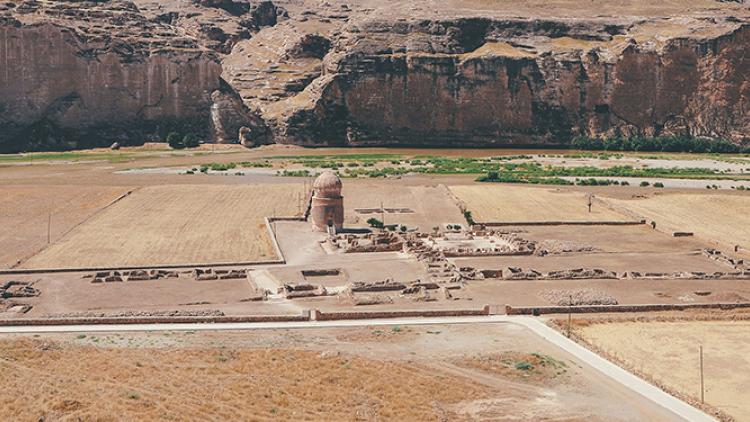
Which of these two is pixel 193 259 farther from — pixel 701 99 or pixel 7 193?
pixel 701 99

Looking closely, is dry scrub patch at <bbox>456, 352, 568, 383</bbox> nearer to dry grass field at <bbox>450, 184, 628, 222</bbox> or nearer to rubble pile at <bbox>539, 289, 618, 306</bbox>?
rubble pile at <bbox>539, 289, 618, 306</bbox>

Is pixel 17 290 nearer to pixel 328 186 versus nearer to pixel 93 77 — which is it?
pixel 328 186

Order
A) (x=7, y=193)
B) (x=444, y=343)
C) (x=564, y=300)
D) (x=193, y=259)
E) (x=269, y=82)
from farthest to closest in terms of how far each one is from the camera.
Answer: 1. (x=269, y=82)
2. (x=7, y=193)
3. (x=193, y=259)
4. (x=564, y=300)
5. (x=444, y=343)

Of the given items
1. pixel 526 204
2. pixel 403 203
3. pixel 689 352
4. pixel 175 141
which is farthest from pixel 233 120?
pixel 689 352

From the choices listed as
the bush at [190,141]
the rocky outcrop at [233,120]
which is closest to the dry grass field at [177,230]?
the bush at [190,141]

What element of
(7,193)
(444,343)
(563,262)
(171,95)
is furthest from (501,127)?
(444,343)

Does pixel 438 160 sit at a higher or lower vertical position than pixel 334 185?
lower
